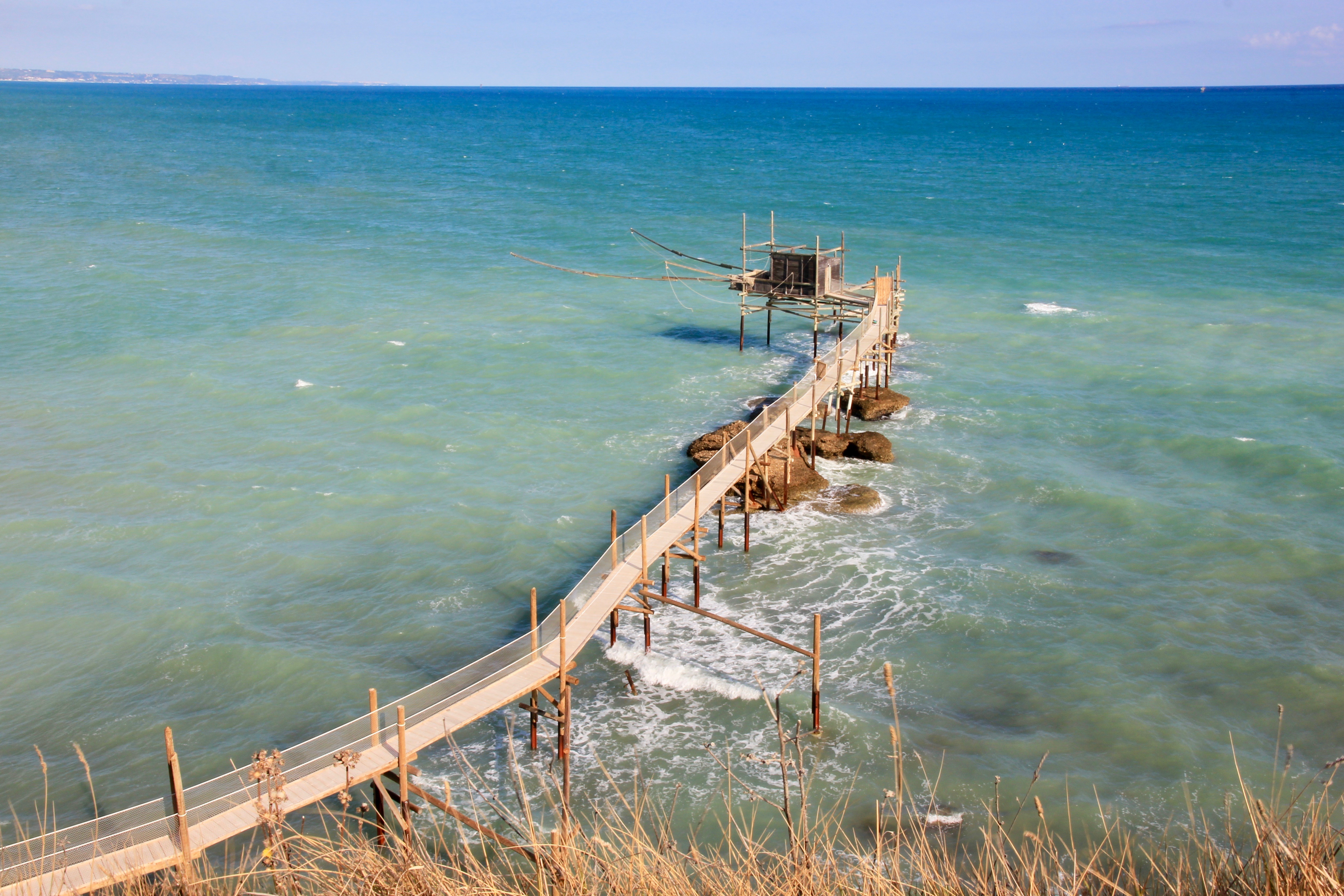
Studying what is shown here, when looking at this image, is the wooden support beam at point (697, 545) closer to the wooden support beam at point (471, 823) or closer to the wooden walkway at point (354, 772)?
the wooden walkway at point (354, 772)

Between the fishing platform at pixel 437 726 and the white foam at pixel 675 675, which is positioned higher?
the fishing platform at pixel 437 726

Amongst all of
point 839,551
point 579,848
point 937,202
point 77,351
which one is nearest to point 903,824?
point 839,551

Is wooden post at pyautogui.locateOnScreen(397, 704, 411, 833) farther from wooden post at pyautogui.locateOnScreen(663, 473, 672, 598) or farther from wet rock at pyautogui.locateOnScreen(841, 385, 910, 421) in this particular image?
wet rock at pyautogui.locateOnScreen(841, 385, 910, 421)

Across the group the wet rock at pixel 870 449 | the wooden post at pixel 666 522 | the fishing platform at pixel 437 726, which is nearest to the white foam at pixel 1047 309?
the wet rock at pixel 870 449

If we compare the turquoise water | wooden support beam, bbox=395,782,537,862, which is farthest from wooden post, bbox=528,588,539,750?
wooden support beam, bbox=395,782,537,862

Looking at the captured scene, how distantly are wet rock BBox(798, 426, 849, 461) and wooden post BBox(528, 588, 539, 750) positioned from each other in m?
14.5

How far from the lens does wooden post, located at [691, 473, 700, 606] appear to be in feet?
72.8

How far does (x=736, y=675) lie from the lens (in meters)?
20.4

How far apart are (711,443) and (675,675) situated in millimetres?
10427

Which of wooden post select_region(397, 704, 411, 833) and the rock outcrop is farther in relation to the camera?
the rock outcrop

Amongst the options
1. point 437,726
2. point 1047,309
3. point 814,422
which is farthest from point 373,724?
point 1047,309

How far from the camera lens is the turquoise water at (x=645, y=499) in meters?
19.0

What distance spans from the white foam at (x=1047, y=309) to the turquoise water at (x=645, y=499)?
691mm

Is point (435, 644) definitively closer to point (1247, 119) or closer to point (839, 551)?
point (839, 551)
